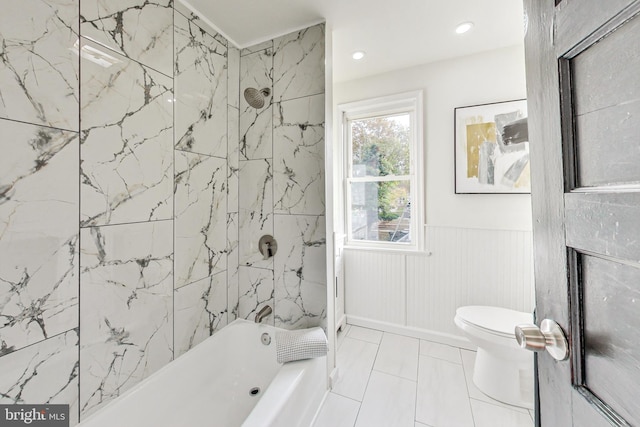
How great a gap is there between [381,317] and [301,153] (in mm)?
1722

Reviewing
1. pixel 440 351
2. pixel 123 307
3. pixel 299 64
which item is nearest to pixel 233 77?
pixel 299 64

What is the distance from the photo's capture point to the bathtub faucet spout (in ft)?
5.63

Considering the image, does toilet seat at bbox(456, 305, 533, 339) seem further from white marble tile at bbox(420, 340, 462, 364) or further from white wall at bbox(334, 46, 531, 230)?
white wall at bbox(334, 46, 531, 230)

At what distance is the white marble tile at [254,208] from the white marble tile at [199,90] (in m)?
0.24

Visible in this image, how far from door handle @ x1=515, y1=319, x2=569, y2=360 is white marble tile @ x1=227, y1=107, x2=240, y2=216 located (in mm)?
1747

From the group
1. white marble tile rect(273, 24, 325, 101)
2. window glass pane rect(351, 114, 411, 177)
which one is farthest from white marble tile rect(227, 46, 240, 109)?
window glass pane rect(351, 114, 411, 177)

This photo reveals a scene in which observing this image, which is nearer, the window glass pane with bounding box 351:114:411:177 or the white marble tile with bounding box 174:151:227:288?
the white marble tile with bounding box 174:151:227:288

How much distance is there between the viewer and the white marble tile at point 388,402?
4.72ft

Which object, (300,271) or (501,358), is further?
(300,271)

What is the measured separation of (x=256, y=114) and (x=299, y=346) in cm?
161

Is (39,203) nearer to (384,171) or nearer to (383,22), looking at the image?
(383,22)

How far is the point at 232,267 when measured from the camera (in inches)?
73.6

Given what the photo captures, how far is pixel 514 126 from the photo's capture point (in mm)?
1884

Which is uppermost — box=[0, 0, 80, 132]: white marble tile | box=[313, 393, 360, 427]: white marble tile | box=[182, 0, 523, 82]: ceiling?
box=[182, 0, 523, 82]: ceiling
